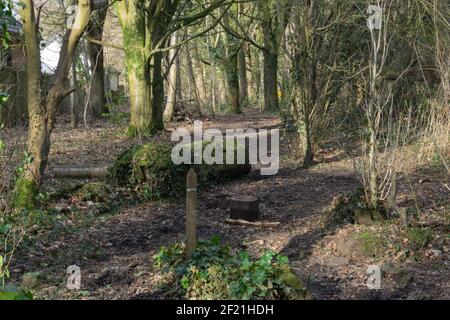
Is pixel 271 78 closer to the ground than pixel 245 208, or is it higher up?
higher up

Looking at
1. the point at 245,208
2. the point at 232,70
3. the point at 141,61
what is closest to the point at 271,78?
the point at 232,70

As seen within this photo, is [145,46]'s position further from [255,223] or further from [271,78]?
[271,78]

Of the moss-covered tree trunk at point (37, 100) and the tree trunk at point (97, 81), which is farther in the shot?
the tree trunk at point (97, 81)

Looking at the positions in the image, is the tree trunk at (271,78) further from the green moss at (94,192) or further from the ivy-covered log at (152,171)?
the green moss at (94,192)

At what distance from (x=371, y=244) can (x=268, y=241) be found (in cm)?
147

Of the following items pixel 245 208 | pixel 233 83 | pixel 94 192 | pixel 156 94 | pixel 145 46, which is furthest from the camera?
pixel 233 83

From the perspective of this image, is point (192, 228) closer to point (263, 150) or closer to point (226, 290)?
point (226, 290)

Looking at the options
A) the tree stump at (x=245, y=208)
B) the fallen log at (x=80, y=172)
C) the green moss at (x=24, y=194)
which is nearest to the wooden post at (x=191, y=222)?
the tree stump at (x=245, y=208)

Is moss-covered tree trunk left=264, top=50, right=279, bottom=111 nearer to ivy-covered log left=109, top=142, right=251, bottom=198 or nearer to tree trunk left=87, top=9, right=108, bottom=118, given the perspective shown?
tree trunk left=87, top=9, right=108, bottom=118

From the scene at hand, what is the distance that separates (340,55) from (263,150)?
2933mm

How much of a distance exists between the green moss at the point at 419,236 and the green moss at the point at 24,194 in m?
5.20

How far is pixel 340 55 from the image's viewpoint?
14.4 metres

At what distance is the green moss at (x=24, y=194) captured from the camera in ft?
A: 28.8

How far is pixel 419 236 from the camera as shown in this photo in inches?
290
